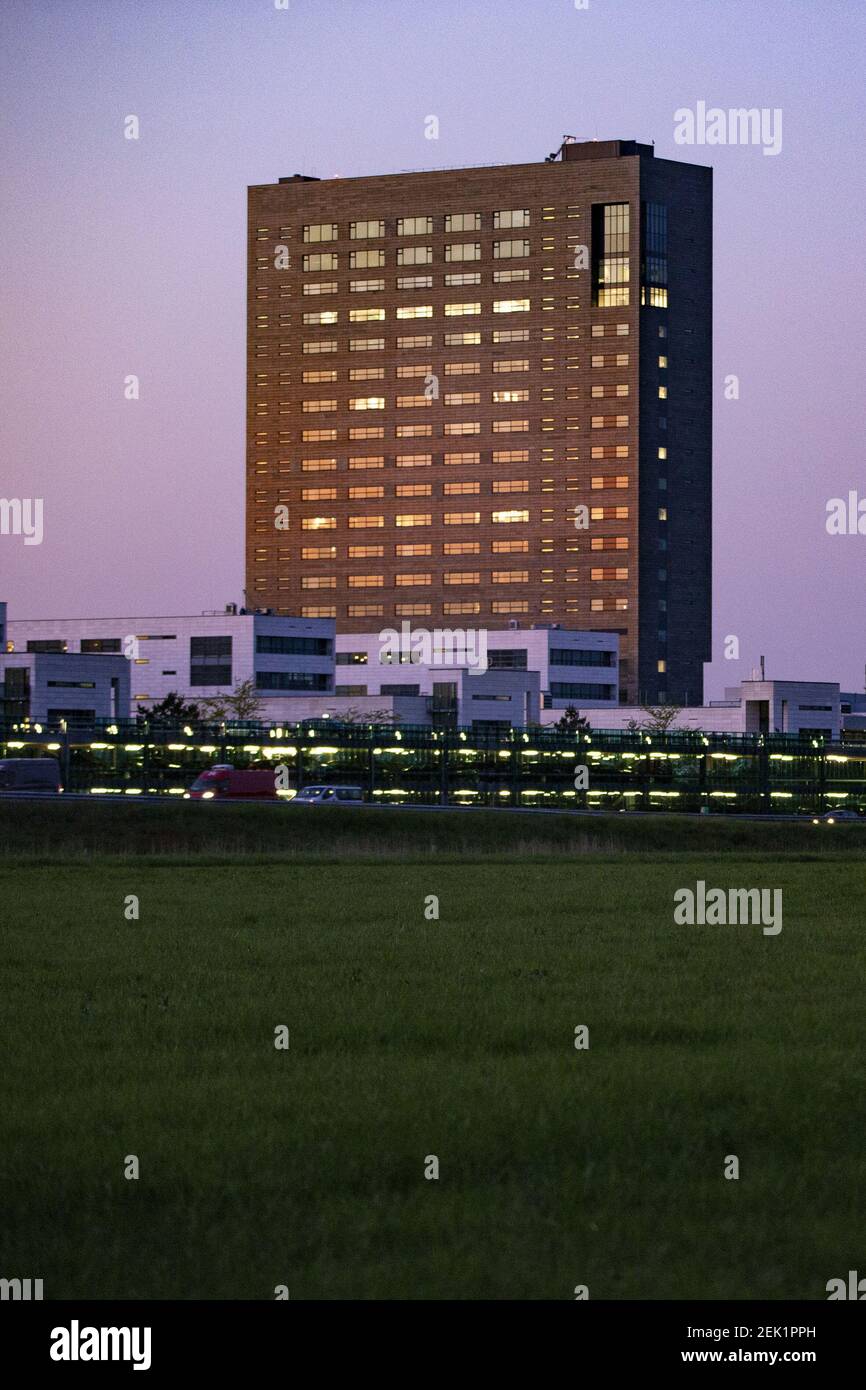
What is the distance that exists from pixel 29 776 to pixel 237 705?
305 feet

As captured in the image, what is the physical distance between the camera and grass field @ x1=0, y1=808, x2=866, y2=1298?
8.34 meters

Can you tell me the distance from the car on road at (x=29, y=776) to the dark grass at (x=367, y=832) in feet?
46.0

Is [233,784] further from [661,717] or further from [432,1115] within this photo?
[661,717]

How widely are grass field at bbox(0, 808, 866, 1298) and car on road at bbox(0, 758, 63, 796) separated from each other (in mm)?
44195

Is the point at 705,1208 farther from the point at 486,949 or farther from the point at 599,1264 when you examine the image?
the point at 486,949

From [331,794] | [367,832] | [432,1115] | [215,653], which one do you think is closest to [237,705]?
[215,653]

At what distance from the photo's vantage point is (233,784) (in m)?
71.0

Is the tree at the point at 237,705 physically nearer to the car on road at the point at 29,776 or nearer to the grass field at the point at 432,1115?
the car on road at the point at 29,776

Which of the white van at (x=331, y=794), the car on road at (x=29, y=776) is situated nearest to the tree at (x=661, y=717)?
the white van at (x=331, y=794)

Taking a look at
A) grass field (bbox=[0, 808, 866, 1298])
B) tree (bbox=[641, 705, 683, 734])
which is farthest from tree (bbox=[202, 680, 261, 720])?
grass field (bbox=[0, 808, 866, 1298])

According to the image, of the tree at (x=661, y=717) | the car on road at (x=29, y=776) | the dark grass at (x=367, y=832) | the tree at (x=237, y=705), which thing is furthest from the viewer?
the tree at (x=661, y=717)

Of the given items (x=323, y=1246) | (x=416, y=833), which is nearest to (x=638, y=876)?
(x=416, y=833)

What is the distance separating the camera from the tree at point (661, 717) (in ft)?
552
